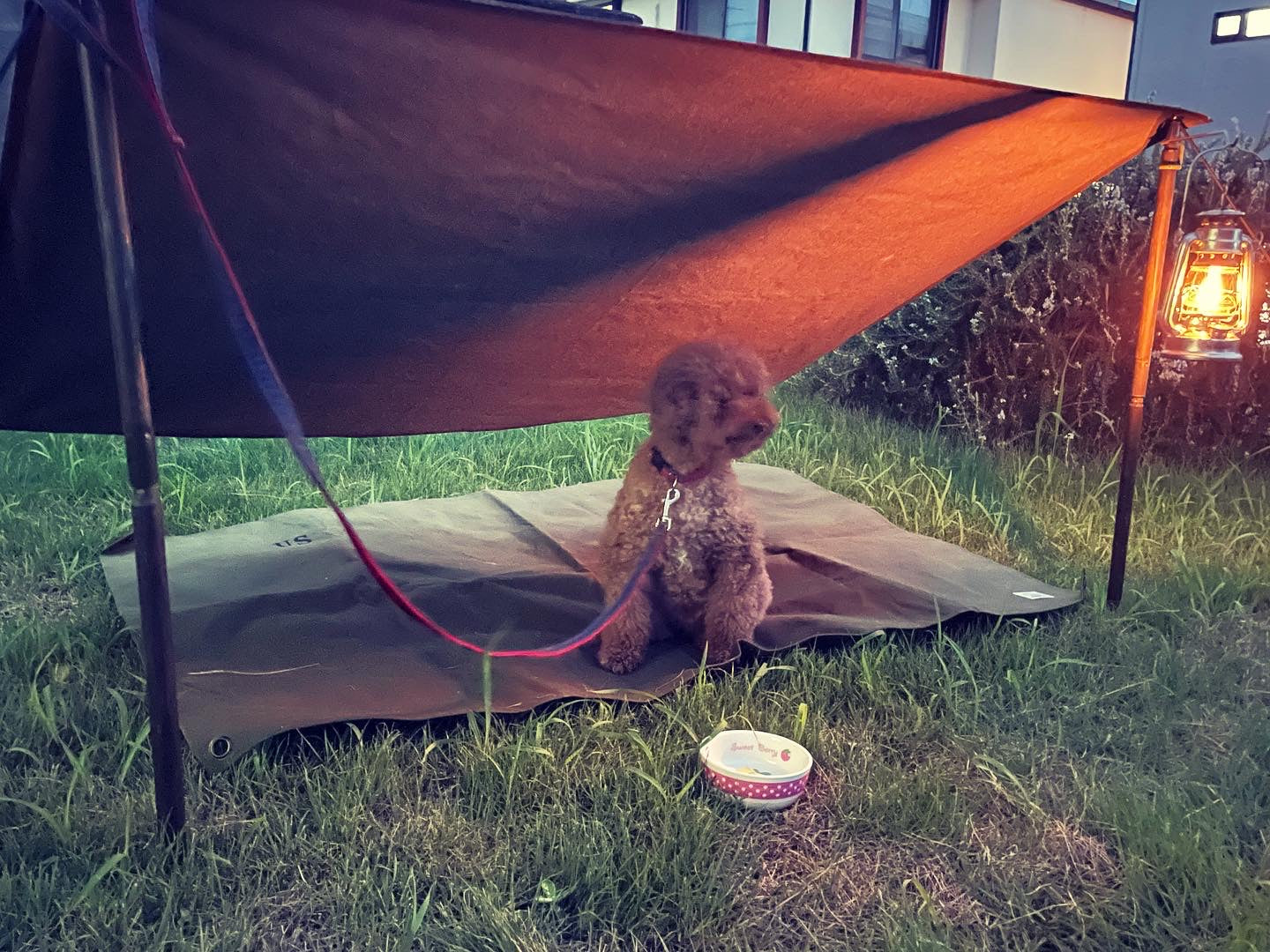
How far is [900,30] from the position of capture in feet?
28.0

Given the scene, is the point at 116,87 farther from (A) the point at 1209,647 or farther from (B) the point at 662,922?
(A) the point at 1209,647

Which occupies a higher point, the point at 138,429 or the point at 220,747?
the point at 138,429

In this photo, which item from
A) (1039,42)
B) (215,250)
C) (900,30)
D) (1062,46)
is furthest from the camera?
(1062,46)

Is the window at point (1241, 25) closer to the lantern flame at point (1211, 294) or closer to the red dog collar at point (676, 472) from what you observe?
the lantern flame at point (1211, 294)

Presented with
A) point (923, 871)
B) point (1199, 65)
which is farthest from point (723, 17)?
point (923, 871)

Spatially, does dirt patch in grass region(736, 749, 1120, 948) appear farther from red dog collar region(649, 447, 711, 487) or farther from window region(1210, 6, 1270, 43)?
window region(1210, 6, 1270, 43)

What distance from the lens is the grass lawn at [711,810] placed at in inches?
50.4

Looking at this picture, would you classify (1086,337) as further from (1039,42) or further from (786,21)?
(1039,42)

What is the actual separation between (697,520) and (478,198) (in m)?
0.76

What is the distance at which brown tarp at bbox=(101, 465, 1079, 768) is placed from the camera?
1817mm

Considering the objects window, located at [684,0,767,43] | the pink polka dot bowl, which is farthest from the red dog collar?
window, located at [684,0,767,43]

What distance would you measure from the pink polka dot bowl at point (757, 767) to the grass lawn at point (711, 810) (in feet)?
0.13

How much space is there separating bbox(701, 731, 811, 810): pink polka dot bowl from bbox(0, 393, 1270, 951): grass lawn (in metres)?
0.04

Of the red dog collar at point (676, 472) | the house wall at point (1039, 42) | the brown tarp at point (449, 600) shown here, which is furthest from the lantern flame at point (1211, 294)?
the house wall at point (1039, 42)
